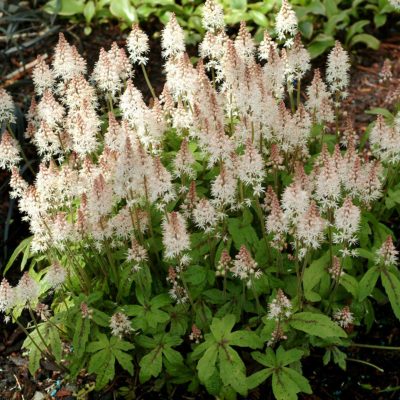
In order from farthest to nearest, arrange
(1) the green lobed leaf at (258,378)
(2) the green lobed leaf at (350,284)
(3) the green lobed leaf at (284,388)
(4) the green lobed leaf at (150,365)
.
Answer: (2) the green lobed leaf at (350,284) < (4) the green lobed leaf at (150,365) < (1) the green lobed leaf at (258,378) < (3) the green lobed leaf at (284,388)

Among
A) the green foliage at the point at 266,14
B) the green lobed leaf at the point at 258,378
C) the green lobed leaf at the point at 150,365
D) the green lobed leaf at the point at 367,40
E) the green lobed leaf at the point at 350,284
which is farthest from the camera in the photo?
the green lobed leaf at the point at 367,40

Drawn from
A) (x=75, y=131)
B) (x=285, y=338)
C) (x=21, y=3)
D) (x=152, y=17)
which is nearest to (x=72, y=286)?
(x=75, y=131)

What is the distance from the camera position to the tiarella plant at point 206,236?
3.83m

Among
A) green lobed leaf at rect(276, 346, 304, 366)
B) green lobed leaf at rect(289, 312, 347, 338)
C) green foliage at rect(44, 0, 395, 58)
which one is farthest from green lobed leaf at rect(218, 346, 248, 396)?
green foliage at rect(44, 0, 395, 58)

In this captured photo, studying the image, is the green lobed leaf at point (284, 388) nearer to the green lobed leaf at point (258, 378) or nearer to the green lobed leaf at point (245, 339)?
the green lobed leaf at point (258, 378)

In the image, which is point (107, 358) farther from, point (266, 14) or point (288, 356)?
point (266, 14)

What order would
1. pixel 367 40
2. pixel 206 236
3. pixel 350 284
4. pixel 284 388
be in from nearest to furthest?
pixel 284 388
pixel 350 284
pixel 206 236
pixel 367 40

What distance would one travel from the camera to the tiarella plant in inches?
151

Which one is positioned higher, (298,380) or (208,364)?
(208,364)

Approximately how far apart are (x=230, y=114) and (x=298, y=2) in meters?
3.80

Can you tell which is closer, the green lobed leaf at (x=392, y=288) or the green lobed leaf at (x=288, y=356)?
the green lobed leaf at (x=288, y=356)

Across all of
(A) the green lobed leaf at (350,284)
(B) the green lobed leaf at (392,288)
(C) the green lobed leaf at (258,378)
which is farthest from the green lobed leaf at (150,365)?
(B) the green lobed leaf at (392,288)

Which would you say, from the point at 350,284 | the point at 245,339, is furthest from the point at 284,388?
the point at 350,284

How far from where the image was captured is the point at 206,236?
431 centimetres
